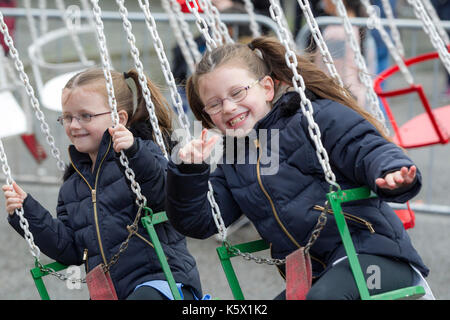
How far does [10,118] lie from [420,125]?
105 inches

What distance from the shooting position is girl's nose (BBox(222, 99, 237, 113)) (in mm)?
2646

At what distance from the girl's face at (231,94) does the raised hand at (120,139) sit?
0.96ft

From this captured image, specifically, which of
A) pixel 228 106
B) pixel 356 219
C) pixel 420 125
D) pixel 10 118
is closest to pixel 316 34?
pixel 228 106

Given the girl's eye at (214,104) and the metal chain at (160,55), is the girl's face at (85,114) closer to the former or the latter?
the metal chain at (160,55)

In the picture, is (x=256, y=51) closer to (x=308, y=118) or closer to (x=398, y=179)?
(x=308, y=118)

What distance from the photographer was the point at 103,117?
2.91 meters

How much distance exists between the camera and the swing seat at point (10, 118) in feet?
17.1

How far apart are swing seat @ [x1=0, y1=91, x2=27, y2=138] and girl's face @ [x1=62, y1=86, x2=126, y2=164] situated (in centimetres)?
241

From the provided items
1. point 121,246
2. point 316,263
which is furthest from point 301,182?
point 121,246

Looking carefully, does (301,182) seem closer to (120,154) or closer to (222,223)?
(222,223)

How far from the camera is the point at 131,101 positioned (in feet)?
10.1
